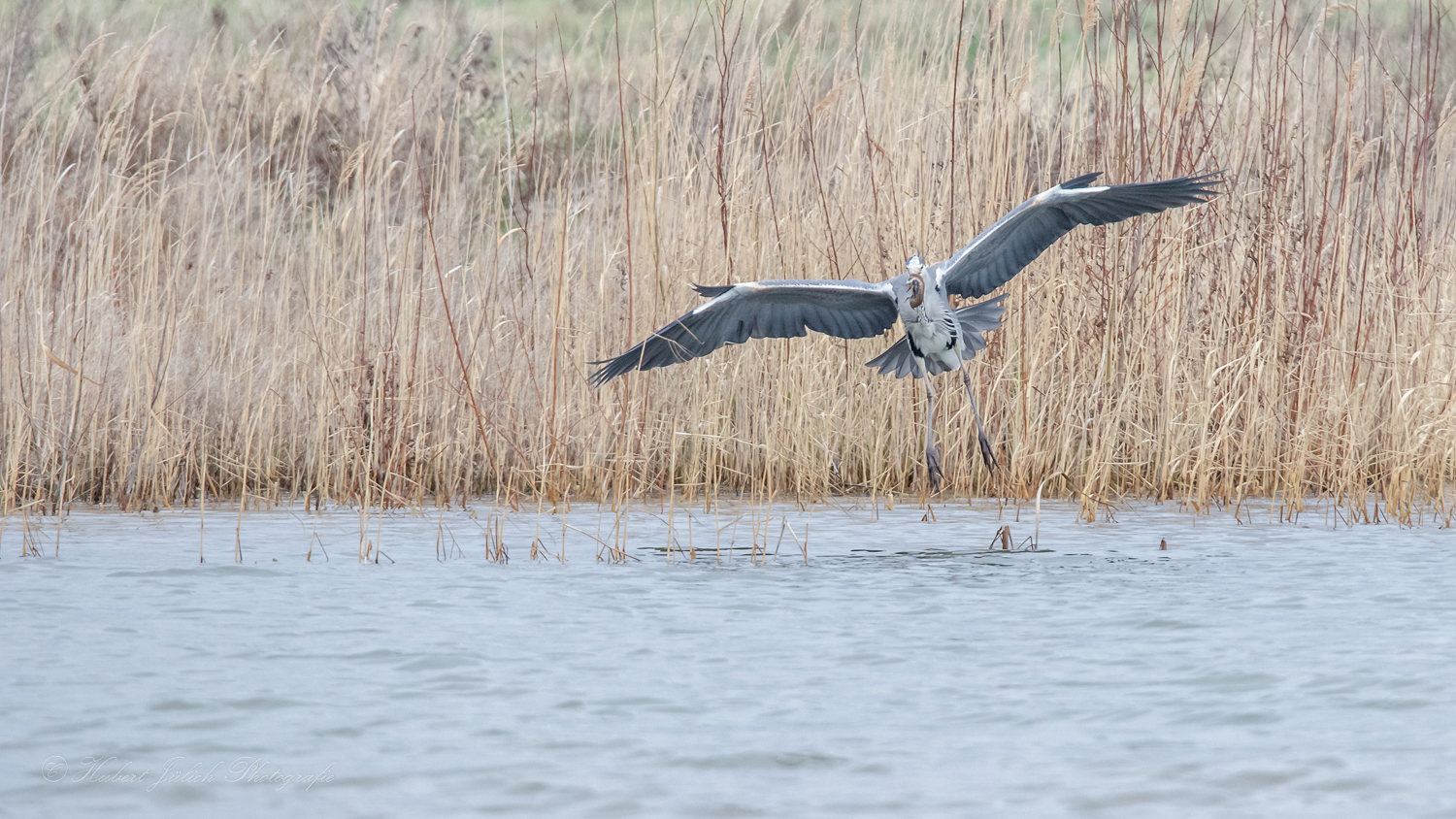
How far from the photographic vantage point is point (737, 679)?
2.90m

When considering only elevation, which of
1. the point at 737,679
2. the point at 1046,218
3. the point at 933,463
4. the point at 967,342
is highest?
the point at 1046,218

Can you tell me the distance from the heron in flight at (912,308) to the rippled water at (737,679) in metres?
0.76

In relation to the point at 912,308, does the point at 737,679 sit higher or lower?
lower

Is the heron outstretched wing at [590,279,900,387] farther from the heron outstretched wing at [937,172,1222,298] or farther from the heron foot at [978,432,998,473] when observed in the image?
the heron foot at [978,432,998,473]

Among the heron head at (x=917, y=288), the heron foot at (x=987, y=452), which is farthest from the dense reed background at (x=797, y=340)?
the heron head at (x=917, y=288)

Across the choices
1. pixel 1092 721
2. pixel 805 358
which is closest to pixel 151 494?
pixel 805 358

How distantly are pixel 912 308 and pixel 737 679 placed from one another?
2.17 m

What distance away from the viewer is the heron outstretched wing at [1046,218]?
4.54 m

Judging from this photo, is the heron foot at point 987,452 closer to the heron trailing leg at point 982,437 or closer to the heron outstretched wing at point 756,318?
the heron trailing leg at point 982,437

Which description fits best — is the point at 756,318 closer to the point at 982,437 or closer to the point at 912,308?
the point at 912,308

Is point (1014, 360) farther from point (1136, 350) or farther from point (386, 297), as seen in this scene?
point (386, 297)

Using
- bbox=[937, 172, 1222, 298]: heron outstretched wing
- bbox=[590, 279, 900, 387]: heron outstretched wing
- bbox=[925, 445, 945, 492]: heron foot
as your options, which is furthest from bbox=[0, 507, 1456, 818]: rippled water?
bbox=[937, 172, 1222, 298]: heron outstretched wing

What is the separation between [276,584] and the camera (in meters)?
3.78

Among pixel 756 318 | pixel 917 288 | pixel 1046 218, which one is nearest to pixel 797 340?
pixel 756 318
